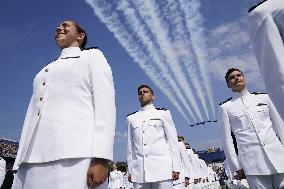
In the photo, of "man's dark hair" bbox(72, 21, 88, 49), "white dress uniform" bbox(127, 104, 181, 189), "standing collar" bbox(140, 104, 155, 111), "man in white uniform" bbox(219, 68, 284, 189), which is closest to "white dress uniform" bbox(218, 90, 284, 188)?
"man in white uniform" bbox(219, 68, 284, 189)

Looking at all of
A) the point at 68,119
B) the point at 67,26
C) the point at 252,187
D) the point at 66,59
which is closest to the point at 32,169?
the point at 68,119

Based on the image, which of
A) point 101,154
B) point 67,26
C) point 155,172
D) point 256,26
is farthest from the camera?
point 155,172

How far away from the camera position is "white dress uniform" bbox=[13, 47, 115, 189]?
2.77 m

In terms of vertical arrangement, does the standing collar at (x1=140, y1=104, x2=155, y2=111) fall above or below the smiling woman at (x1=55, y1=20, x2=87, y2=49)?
above

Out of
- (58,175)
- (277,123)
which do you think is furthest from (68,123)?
(277,123)

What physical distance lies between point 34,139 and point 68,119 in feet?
1.12

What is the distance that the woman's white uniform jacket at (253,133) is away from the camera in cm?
504

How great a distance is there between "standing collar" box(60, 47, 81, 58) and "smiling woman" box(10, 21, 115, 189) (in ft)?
0.11

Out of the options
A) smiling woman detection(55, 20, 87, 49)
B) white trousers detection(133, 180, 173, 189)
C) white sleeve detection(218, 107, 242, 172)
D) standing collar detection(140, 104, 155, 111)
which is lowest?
white trousers detection(133, 180, 173, 189)

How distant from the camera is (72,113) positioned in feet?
9.83

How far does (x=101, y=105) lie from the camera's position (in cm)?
297

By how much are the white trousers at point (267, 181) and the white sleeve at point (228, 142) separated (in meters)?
0.34

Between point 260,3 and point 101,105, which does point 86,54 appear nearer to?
point 101,105

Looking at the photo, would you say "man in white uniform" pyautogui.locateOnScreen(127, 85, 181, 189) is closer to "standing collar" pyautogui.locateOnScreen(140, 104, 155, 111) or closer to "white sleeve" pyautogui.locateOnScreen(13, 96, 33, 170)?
"standing collar" pyautogui.locateOnScreen(140, 104, 155, 111)
